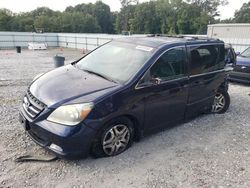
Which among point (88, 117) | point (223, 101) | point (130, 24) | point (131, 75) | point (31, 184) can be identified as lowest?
point (31, 184)

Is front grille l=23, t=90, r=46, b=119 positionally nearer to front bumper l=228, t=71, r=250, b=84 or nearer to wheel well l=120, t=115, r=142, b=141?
wheel well l=120, t=115, r=142, b=141

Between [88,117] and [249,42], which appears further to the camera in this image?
[249,42]

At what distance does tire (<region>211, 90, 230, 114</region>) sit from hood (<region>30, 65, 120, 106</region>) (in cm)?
292

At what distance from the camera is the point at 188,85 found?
4012mm

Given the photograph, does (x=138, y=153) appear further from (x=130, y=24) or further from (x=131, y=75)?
(x=130, y=24)

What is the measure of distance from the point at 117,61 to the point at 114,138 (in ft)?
4.12

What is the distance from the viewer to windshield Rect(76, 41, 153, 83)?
340cm

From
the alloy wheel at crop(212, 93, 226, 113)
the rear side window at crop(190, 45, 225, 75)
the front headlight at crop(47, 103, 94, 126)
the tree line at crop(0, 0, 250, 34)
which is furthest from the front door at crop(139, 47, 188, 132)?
the tree line at crop(0, 0, 250, 34)

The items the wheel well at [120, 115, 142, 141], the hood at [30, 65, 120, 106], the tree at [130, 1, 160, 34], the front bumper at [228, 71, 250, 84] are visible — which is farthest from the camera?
the tree at [130, 1, 160, 34]

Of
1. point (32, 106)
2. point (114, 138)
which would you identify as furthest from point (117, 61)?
point (32, 106)

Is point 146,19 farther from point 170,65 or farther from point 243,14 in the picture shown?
point 170,65

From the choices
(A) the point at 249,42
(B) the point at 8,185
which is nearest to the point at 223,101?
(B) the point at 8,185

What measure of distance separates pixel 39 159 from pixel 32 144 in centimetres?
46

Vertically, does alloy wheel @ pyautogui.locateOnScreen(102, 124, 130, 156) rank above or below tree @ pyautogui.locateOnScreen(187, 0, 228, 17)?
below
